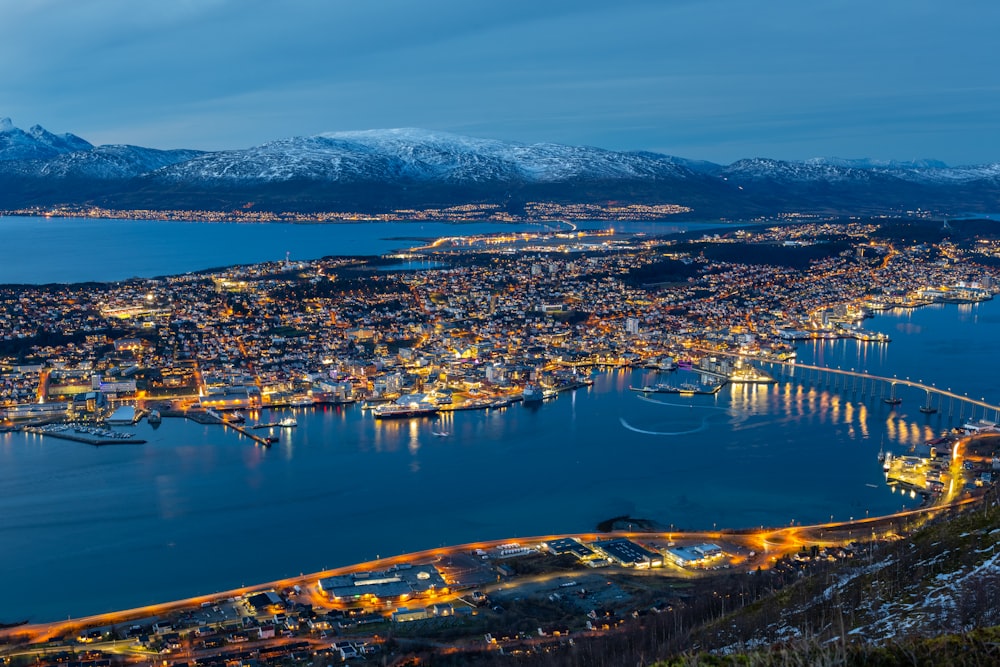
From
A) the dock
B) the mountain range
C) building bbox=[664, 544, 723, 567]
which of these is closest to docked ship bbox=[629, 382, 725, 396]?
building bbox=[664, 544, 723, 567]

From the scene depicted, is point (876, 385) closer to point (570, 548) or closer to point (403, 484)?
point (403, 484)

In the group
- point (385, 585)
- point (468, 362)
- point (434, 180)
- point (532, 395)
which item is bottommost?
point (385, 585)

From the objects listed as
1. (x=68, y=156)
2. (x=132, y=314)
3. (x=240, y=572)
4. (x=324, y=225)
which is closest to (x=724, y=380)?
(x=240, y=572)

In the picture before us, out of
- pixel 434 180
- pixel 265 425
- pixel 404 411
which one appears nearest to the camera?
pixel 265 425

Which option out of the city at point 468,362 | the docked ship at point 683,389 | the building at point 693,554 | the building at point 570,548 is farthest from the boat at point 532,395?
the building at point 693,554

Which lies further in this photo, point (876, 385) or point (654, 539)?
point (876, 385)

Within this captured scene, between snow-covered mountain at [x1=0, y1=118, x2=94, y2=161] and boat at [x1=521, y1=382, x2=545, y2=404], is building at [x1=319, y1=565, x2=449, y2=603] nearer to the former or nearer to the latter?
boat at [x1=521, y1=382, x2=545, y2=404]

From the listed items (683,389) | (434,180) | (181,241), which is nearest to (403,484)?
(683,389)
